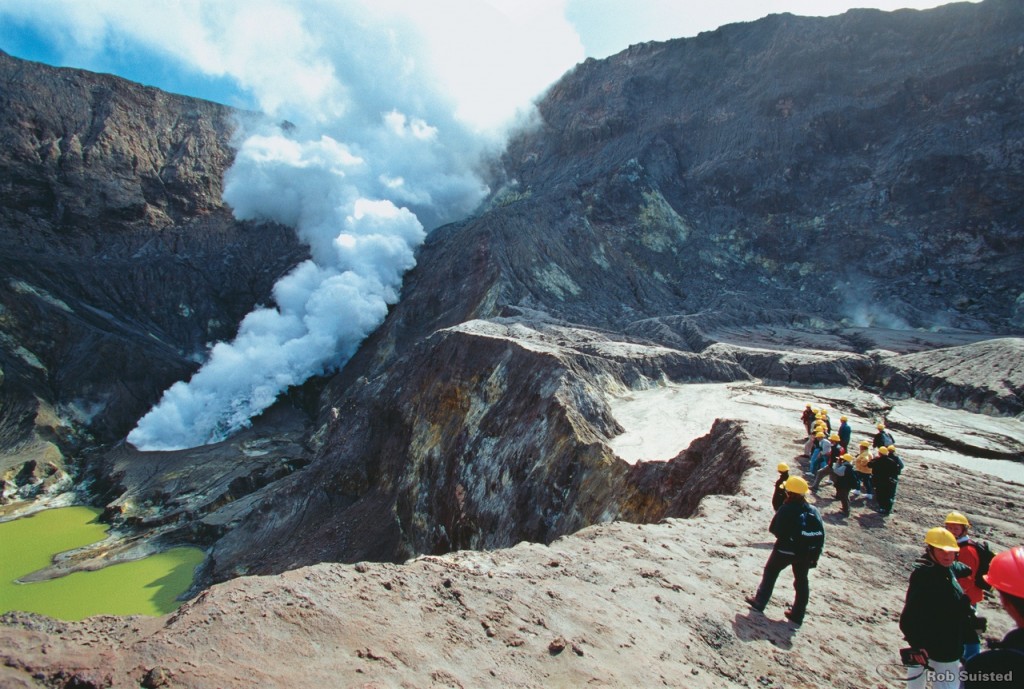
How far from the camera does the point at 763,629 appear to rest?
5.84 meters

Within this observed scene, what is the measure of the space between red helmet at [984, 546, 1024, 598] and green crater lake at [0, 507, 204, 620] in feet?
92.0

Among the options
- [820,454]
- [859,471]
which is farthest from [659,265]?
[859,471]

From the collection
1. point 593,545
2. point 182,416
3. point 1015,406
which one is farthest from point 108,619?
point 182,416

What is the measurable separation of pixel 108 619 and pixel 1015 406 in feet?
96.1

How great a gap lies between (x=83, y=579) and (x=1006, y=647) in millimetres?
34140

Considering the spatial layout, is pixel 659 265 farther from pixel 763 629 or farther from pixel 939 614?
pixel 939 614

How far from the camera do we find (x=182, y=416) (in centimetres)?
4628

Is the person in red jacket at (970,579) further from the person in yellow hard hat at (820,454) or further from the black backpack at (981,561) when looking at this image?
→ the person in yellow hard hat at (820,454)

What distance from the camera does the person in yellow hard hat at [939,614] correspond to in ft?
13.2

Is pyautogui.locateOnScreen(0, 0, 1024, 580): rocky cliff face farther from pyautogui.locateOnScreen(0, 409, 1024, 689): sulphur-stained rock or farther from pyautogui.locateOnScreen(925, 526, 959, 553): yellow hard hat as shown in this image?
pyautogui.locateOnScreen(925, 526, 959, 553): yellow hard hat

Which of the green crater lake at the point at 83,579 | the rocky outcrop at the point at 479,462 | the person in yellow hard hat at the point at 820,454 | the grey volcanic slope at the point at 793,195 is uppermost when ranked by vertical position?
the grey volcanic slope at the point at 793,195

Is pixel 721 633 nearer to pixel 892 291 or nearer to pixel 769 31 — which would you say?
pixel 892 291

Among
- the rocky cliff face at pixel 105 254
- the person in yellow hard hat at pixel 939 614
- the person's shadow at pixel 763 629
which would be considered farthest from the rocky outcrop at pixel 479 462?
the rocky cliff face at pixel 105 254

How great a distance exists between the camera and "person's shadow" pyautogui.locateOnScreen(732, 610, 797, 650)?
18.5 feet
